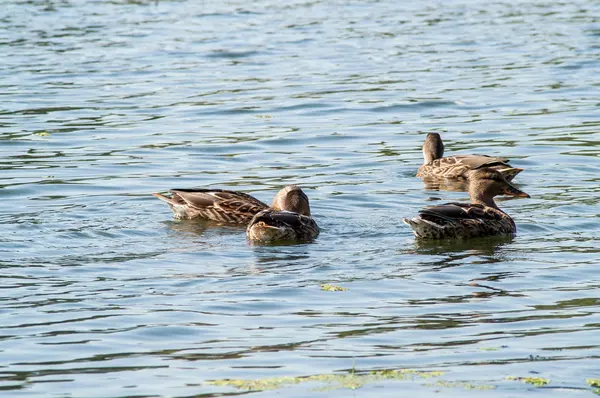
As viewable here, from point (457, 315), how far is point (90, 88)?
15.7m

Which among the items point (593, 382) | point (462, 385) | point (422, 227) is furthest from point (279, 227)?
point (593, 382)

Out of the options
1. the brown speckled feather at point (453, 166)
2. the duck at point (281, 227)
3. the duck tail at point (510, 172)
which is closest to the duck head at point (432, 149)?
the brown speckled feather at point (453, 166)

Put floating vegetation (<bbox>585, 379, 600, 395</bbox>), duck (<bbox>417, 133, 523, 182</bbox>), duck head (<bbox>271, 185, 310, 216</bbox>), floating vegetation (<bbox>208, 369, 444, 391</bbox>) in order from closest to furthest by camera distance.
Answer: floating vegetation (<bbox>585, 379, 600, 395</bbox>), floating vegetation (<bbox>208, 369, 444, 391</bbox>), duck head (<bbox>271, 185, 310, 216</bbox>), duck (<bbox>417, 133, 523, 182</bbox>)

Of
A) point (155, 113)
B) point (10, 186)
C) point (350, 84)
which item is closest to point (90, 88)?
point (155, 113)

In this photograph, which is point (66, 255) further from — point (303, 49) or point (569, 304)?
point (303, 49)

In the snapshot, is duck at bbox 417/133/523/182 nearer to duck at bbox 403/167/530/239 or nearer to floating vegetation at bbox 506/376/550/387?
duck at bbox 403/167/530/239

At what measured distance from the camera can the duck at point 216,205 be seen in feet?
46.6

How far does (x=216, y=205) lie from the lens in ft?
47.1

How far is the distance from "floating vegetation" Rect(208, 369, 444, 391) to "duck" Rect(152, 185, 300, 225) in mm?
5996

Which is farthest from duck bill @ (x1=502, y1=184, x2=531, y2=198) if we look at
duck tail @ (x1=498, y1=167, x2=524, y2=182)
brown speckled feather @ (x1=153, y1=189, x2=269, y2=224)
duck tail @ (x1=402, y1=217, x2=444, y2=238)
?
brown speckled feather @ (x1=153, y1=189, x2=269, y2=224)

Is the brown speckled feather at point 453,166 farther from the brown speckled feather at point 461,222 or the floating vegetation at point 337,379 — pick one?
the floating vegetation at point 337,379

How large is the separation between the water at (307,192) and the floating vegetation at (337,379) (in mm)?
70

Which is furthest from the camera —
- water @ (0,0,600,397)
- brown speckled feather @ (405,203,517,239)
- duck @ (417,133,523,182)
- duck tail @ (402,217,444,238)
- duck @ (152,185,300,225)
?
duck @ (417,133,523,182)

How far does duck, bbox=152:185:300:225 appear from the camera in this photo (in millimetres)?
14219
